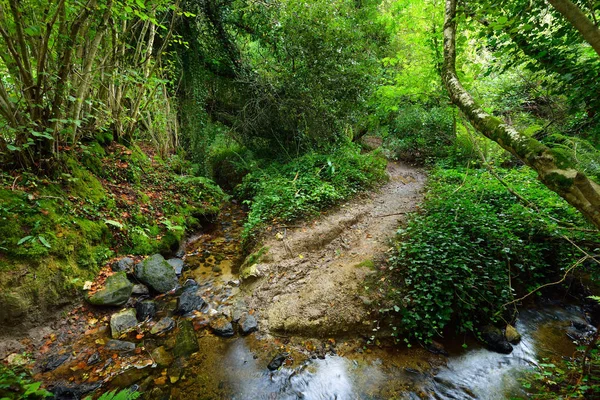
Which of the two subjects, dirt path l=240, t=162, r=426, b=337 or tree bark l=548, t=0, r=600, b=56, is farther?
dirt path l=240, t=162, r=426, b=337

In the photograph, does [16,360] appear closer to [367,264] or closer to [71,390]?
[71,390]

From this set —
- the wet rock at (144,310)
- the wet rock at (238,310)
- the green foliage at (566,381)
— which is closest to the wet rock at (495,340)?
the green foliage at (566,381)

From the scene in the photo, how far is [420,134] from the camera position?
11336 millimetres

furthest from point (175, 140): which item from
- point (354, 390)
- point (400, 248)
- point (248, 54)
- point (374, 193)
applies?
point (354, 390)

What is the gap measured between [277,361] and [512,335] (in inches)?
134

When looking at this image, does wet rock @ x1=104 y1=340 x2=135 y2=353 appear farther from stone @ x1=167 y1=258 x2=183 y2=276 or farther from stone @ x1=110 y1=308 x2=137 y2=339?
stone @ x1=167 y1=258 x2=183 y2=276

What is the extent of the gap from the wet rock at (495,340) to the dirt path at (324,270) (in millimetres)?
1674

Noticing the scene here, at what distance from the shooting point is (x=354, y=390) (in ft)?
9.90

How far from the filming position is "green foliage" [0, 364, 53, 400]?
6.94 ft

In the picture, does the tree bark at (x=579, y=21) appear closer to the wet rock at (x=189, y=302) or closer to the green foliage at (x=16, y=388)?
the green foliage at (x=16, y=388)

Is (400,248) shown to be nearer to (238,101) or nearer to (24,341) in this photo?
(24,341)

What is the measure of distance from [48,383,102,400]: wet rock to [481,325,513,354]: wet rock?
16.5 feet

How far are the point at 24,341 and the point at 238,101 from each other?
8648mm

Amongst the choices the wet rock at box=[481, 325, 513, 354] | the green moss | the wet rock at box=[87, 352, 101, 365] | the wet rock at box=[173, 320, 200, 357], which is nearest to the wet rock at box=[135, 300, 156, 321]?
the wet rock at box=[173, 320, 200, 357]
